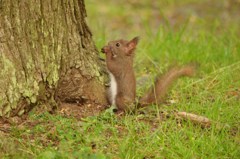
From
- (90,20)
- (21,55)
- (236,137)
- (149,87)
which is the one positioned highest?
(90,20)

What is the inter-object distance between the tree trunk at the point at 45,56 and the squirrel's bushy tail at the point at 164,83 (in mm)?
433

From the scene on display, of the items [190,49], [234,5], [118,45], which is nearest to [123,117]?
[118,45]

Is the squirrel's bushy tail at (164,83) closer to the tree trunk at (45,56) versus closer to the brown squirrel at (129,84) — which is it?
the brown squirrel at (129,84)

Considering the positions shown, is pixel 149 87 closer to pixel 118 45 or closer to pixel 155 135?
pixel 118 45

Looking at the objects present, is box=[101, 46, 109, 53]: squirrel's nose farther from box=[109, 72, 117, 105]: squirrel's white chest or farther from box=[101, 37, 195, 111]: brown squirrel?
box=[109, 72, 117, 105]: squirrel's white chest

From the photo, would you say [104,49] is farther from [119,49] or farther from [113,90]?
[113,90]

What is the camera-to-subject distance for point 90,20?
855cm

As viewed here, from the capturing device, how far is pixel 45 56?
435 centimetres

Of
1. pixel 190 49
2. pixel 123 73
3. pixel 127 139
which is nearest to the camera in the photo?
pixel 127 139

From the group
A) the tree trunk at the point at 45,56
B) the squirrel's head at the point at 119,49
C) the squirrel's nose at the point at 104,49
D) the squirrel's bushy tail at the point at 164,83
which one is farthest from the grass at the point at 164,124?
the squirrel's nose at the point at 104,49

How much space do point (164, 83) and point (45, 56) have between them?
1.25 m

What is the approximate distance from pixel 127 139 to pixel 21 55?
1.08 metres

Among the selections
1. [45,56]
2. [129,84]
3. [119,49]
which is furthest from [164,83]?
[45,56]

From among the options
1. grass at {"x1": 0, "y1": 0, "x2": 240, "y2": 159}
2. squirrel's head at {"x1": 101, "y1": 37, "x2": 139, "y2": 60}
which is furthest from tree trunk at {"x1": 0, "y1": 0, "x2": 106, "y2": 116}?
squirrel's head at {"x1": 101, "y1": 37, "x2": 139, "y2": 60}
